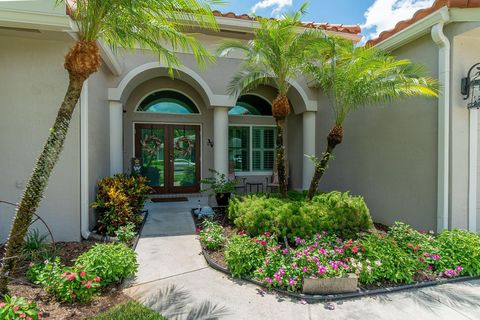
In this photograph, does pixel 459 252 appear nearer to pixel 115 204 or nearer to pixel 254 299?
pixel 254 299

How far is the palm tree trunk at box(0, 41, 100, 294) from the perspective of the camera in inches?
123

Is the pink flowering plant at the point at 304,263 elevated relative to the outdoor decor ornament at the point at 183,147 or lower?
lower

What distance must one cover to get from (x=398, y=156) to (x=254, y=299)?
4742 millimetres

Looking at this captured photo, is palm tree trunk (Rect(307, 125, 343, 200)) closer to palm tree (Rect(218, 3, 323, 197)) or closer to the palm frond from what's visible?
palm tree (Rect(218, 3, 323, 197))

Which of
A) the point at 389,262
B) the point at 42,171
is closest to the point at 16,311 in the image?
the point at 42,171

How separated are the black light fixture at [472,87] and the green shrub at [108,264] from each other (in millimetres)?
6524

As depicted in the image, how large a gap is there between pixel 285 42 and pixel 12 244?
5.39m

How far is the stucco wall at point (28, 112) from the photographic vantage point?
482cm

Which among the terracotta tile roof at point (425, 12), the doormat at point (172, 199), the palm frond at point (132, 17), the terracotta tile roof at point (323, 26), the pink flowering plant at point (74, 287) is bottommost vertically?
the pink flowering plant at point (74, 287)

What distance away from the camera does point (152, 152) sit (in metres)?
9.58

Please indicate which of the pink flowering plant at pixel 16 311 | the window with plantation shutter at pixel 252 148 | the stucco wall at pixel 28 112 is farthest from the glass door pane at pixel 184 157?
the pink flowering plant at pixel 16 311

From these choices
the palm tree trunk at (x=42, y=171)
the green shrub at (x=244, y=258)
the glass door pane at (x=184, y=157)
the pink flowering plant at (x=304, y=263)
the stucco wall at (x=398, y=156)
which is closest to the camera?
the palm tree trunk at (x=42, y=171)

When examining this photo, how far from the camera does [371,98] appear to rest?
5547mm

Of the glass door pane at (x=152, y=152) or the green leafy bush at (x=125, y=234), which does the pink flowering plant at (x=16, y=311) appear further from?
the glass door pane at (x=152, y=152)
